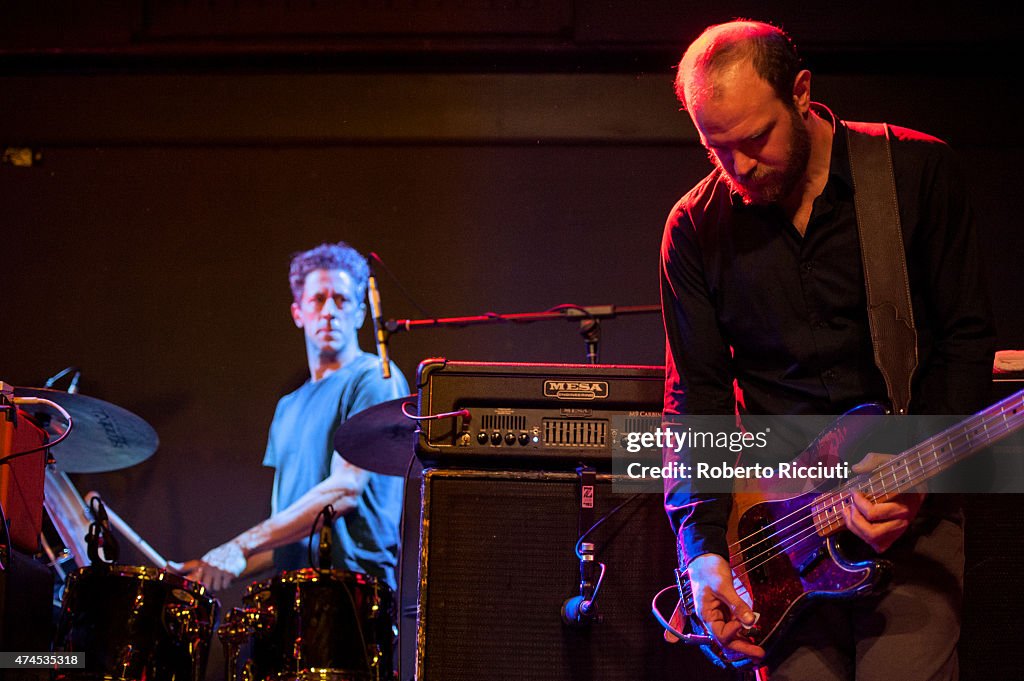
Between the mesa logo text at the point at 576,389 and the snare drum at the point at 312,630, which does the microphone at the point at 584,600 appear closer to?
the mesa logo text at the point at 576,389

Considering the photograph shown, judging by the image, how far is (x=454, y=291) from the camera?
4.88m

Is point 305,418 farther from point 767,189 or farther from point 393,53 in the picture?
point 767,189

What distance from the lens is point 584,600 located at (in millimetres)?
2564

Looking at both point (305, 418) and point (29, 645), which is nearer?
point (29, 645)

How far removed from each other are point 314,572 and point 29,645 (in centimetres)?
88

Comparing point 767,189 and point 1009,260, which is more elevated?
point 1009,260

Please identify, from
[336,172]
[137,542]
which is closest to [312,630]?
[137,542]

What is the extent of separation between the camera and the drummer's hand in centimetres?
464

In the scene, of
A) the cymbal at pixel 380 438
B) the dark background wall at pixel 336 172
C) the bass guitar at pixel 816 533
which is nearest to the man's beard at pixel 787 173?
the bass guitar at pixel 816 533

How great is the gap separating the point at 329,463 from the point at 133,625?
4.59ft

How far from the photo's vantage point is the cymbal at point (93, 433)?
3.65m

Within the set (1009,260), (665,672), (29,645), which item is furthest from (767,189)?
(1009,260)

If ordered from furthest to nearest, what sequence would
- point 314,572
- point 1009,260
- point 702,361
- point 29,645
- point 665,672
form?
1. point 1009,260
2. point 314,572
3. point 29,645
4. point 665,672
5. point 702,361

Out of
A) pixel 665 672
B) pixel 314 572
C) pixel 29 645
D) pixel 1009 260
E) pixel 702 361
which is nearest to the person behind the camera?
pixel 702 361
